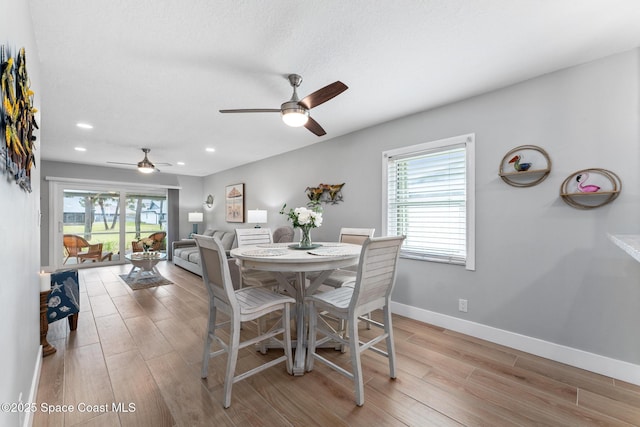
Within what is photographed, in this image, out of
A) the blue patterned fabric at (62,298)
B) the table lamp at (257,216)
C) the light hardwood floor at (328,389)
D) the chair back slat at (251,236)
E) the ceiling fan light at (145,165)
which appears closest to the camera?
the light hardwood floor at (328,389)

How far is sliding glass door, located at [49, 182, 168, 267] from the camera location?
5.71 m

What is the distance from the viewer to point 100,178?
19.8ft

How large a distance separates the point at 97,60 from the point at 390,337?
3.10m

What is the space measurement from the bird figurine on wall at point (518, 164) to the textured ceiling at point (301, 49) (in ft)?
2.25

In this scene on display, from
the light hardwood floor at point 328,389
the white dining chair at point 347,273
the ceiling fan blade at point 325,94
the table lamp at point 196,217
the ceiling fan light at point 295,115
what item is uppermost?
the ceiling fan blade at point 325,94

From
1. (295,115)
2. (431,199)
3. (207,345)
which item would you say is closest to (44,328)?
(207,345)

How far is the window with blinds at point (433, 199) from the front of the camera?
268 cm

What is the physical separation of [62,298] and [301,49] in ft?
10.6

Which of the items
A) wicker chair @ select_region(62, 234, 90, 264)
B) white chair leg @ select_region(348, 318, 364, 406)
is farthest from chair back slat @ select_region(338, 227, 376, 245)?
wicker chair @ select_region(62, 234, 90, 264)

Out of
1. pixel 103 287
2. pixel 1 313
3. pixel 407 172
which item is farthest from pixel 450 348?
pixel 103 287

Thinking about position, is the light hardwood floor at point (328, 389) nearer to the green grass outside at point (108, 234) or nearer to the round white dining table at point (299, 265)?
the round white dining table at point (299, 265)

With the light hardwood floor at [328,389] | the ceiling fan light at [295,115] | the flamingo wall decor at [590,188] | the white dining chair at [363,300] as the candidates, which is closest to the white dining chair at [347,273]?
the white dining chair at [363,300]

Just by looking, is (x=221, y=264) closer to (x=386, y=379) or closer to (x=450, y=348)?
(x=386, y=379)

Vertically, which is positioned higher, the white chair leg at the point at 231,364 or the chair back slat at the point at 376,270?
the chair back slat at the point at 376,270
